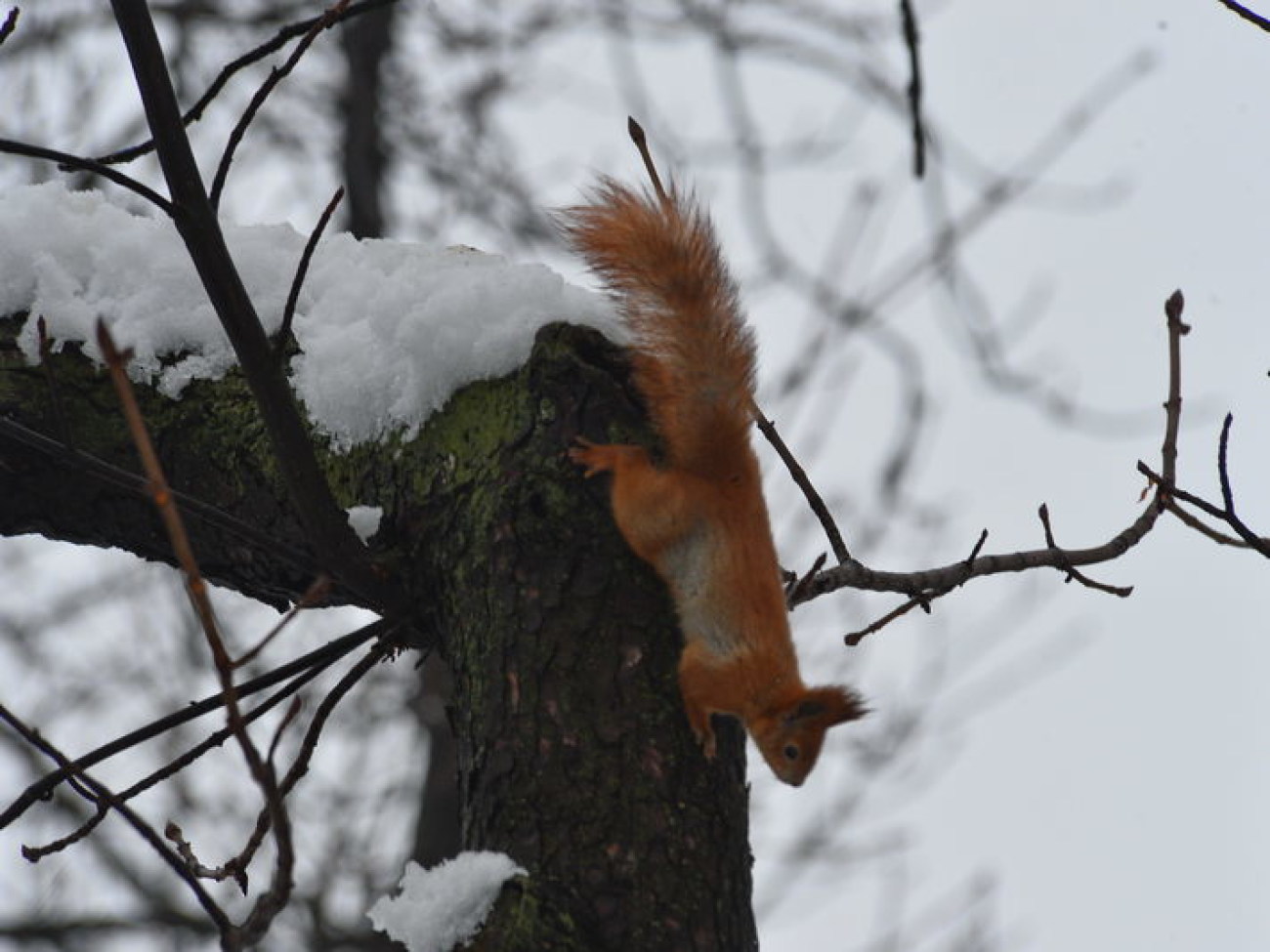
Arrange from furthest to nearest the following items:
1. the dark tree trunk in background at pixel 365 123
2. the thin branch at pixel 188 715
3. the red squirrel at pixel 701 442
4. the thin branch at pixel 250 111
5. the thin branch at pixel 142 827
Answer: the dark tree trunk in background at pixel 365 123 → the red squirrel at pixel 701 442 → the thin branch at pixel 188 715 → the thin branch at pixel 250 111 → the thin branch at pixel 142 827

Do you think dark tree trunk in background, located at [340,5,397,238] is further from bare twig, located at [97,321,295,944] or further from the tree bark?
bare twig, located at [97,321,295,944]

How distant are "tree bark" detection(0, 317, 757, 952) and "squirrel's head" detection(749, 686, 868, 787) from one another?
0.62 m

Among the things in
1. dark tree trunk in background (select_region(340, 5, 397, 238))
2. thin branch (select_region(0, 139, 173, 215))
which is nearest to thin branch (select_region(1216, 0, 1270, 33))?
thin branch (select_region(0, 139, 173, 215))

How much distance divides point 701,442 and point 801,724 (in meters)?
0.56

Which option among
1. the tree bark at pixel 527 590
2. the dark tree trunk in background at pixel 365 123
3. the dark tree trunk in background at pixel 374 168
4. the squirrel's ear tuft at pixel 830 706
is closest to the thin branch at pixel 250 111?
the tree bark at pixel 527 590

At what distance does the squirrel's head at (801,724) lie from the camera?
95.4 inches

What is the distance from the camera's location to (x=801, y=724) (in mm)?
2457

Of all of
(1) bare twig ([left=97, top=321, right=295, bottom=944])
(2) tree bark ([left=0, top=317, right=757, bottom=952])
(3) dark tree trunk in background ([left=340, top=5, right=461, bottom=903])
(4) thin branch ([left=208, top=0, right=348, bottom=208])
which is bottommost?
(1) bare twig ([left=97, top=321, right=295, bottom=944])

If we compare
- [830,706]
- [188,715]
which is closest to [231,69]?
[188,715]

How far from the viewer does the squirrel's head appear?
2424 millimetres

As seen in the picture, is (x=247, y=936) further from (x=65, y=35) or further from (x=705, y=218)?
(x=65, y=35)

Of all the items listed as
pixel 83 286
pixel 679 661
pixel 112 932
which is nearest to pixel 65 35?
pixel 112 932

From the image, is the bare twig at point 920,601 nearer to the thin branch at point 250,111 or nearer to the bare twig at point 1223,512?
the bare twig at point 1223,512

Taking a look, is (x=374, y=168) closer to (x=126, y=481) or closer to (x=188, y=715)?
(x=188, y=715)
